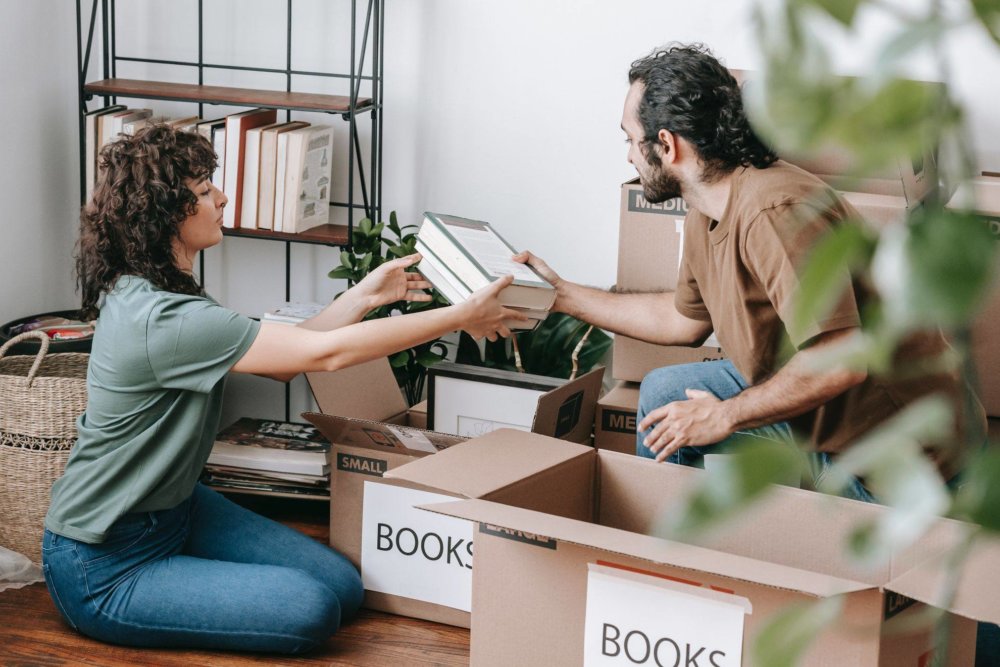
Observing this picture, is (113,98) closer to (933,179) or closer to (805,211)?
(805,211)

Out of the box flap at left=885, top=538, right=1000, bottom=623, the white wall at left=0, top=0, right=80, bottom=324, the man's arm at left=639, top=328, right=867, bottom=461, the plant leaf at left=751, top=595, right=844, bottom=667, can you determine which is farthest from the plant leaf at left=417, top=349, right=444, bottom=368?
the plant leaf at left=751, top=595, right=844, bottom=667

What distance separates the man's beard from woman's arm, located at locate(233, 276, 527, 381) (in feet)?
1.07

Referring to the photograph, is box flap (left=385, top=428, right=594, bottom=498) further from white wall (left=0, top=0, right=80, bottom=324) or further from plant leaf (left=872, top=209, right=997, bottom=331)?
white wall (left=0, top=0, right=80, bottom=324)

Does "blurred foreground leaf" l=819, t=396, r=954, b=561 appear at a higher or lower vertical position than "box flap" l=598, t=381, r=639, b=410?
higher

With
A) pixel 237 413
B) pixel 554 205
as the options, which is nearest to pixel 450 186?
pixel 554 205

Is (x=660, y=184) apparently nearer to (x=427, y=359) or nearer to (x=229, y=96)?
(x=427, y=359)

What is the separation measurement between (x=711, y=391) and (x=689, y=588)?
670 millimetres

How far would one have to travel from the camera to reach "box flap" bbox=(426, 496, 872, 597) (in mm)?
1299

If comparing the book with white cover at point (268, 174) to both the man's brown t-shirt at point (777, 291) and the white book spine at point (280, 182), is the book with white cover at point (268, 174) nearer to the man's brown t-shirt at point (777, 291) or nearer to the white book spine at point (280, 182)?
the white book spine at point (280, 182)

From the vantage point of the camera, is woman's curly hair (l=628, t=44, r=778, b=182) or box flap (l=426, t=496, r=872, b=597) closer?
box flap (l=426, t=496, r=872, b=597)

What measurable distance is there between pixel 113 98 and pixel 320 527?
1318mm

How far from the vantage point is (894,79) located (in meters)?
0.25

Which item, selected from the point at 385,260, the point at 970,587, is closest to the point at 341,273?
the point at 385,260

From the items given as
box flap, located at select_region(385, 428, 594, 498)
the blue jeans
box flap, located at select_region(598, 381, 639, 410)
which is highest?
box flap, located at select_region(385, 428, 594, 498)
